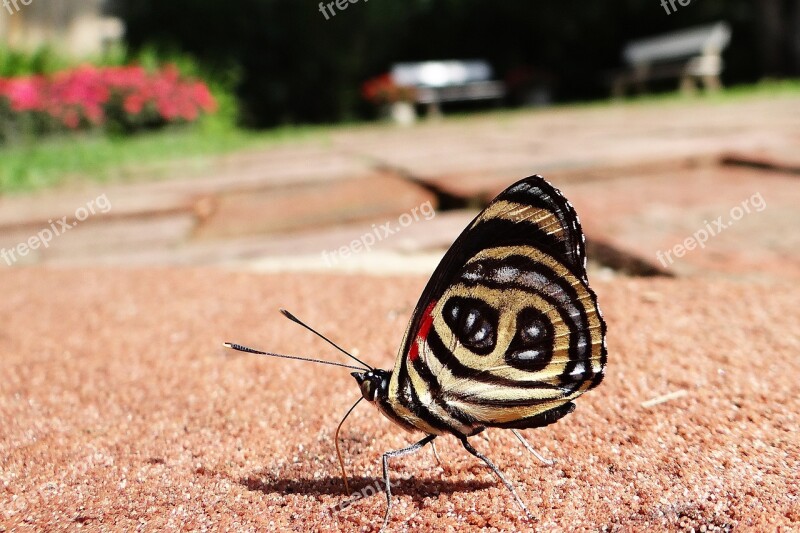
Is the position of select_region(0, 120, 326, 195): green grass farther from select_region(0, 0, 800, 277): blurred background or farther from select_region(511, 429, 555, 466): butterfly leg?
select_region(511, 429, 555, 466): butterfly leg

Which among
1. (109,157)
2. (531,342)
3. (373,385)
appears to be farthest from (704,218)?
(109,157)

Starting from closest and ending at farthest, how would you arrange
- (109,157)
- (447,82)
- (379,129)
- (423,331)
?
(423,331) → (109,157) → (379,129) → (447,82)

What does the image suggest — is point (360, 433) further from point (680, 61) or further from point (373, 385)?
point (680, 61)

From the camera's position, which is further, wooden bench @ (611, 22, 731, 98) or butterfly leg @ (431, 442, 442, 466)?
wooden bench @ (611, 22, 731, 98)

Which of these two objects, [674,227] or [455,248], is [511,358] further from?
[674,227]

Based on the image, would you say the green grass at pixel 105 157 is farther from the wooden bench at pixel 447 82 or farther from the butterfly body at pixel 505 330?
the wooden bench at pixel 447 82

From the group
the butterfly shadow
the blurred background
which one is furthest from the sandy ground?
the blurred background

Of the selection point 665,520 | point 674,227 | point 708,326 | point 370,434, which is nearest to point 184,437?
point 370,434
